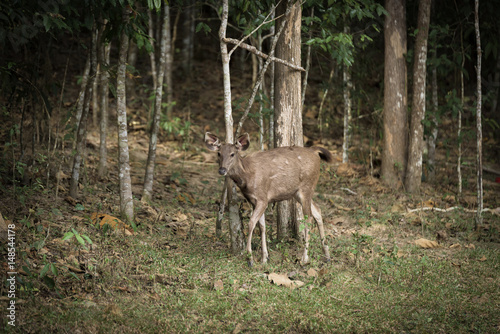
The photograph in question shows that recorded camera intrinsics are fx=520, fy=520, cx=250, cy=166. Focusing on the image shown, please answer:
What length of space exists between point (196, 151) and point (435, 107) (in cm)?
666

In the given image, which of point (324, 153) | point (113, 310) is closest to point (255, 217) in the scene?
point (324, 153)

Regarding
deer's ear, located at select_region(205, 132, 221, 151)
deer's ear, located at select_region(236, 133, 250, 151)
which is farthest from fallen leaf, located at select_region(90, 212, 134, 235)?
deer's ear, located at select_region(236, 133, 250, 151)

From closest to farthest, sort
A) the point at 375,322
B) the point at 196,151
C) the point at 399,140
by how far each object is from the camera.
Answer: the point at 375,322
the point at 399,140
the point at 196,151

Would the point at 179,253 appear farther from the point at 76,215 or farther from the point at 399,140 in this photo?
the point at 399,140

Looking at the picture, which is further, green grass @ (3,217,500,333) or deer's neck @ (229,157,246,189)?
deer's neck @ (229,157,246,189)

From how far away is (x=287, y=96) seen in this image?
8.66m

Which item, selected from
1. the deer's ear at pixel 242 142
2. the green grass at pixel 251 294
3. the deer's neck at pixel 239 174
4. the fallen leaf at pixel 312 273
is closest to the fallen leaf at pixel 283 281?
the green grass at pixel 251 294

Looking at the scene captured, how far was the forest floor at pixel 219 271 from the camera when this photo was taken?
5.72 meters

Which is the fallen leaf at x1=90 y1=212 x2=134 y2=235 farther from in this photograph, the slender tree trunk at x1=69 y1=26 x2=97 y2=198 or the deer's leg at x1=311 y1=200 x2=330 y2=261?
the deer's leg at x1=311 y1=200 x2=330 y2=261

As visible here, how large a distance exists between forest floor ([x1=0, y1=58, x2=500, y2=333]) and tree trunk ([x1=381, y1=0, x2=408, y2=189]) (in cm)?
200

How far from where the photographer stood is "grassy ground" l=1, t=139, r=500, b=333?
567 cm

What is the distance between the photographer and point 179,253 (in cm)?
769

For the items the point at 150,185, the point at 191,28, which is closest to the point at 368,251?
the point at 150,185

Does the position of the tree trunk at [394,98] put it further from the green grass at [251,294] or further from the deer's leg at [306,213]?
the deer's leg at [306,213]
